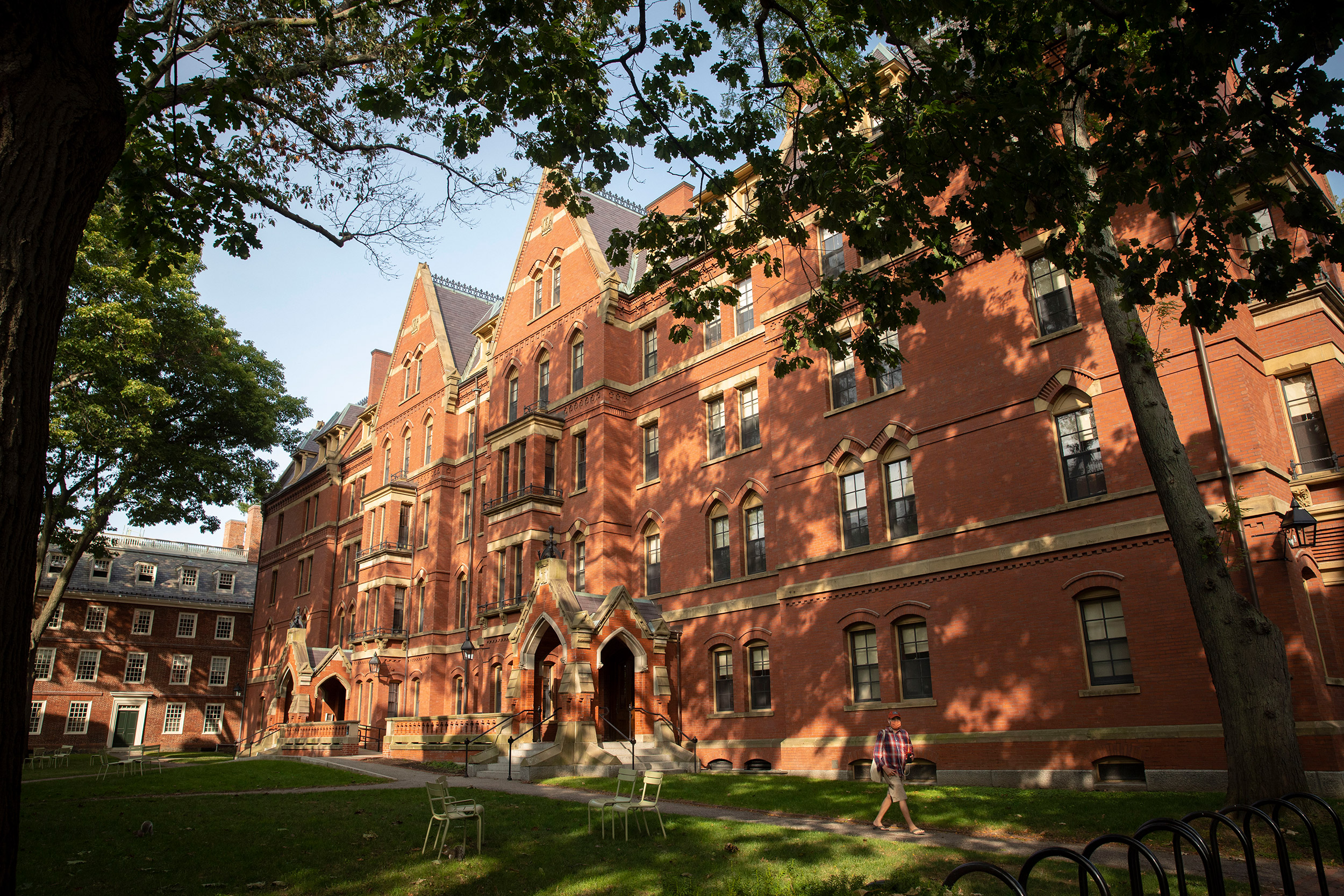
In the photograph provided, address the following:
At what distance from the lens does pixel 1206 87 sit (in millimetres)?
8484

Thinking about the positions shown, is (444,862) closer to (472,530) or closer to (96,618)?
(472,530)

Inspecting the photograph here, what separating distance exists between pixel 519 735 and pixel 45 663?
4096cm

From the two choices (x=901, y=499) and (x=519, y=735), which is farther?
(x=519, y=735)

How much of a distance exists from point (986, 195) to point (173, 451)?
107ft

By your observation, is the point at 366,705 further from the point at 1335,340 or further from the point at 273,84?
the point at 1335,340

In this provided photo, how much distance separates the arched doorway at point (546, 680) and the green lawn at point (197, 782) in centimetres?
465

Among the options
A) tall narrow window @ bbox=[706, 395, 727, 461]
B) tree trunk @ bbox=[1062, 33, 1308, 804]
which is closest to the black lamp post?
tree trunk @ bbox=[1062, 33, 1308, 804]

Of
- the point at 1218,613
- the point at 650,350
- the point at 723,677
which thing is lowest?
the point at 723,677

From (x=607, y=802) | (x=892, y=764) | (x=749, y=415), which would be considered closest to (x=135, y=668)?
(x=749, y=415)

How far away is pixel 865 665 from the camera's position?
2083 centimetres

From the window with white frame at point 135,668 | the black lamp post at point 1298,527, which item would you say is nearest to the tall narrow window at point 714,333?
the black lamp post at point 1298,527

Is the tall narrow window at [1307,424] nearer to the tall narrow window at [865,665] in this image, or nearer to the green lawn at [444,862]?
the tall narrow window at [865,665]

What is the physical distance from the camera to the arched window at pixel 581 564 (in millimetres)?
28719

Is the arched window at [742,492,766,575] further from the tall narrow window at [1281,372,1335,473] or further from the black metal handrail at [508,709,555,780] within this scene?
the tall narrow window at [1281,372,1335,473]
